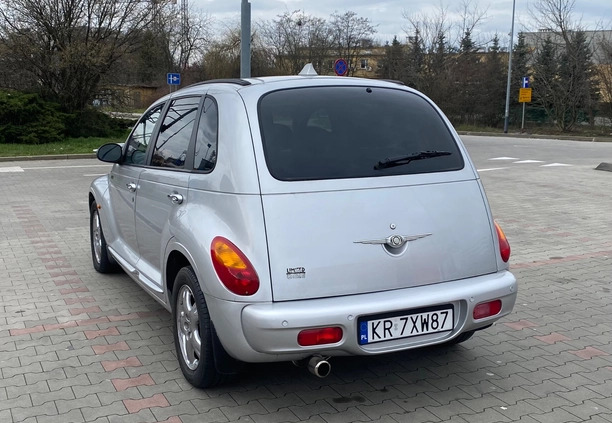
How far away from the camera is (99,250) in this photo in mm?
6582

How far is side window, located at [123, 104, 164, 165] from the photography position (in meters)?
5.09

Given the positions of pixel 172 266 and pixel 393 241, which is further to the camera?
pixel 172 266

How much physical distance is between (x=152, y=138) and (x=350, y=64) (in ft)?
155

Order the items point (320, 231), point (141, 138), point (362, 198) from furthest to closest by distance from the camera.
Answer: point (141, 138)
point (362, 198)
point (320, 231)

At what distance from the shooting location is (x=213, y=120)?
157 inches

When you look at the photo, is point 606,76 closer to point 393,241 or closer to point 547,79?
point 547,79

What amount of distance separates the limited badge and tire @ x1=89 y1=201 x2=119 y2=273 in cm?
345

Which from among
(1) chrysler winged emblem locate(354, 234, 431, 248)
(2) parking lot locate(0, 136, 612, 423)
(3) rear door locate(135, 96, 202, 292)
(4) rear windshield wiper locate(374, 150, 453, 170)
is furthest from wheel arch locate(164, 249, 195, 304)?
(4) rear windshield wiper locate(374, 150, 453, 170)

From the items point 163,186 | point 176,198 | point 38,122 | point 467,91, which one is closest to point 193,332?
point 176,198

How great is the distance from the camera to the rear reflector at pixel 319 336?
3307 mm

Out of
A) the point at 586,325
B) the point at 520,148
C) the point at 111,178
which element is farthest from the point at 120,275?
the point at 520,148

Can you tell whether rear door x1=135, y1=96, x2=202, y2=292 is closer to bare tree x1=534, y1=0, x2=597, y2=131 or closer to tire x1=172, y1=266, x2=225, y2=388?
tire x1=172, y1=266, x2=225, y2=388

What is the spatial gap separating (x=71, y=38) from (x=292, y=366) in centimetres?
2093

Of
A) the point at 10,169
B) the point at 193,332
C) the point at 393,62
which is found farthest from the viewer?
the point at 393,62
